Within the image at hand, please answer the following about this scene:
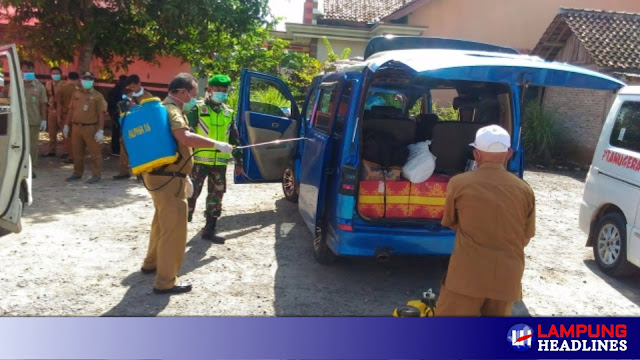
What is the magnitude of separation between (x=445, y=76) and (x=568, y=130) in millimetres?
12246

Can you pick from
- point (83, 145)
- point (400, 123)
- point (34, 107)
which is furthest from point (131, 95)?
point (400, 123)

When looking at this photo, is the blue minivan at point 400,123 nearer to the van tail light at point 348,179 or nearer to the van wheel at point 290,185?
the van tail light at point 348,179

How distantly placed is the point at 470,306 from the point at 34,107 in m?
8.47

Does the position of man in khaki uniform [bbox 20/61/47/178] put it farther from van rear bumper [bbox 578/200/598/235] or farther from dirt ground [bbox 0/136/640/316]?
van rear bumper [bbox 578/200/598/235]

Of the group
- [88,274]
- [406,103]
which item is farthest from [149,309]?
[406,103]

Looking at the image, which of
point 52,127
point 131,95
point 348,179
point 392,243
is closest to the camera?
point 348,179

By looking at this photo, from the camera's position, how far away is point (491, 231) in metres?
2.78

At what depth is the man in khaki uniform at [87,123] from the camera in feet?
26.9

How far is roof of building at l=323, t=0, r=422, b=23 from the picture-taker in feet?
62.3

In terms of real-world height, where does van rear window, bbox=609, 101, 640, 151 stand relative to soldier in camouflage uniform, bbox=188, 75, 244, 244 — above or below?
above

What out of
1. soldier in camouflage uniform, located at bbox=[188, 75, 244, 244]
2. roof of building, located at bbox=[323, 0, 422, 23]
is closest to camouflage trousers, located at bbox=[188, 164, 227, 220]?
soldier in camouflage uniform, located at bbox=[188, 75, 244, 244]

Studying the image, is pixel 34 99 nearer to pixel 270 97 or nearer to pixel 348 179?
pixel 270 97

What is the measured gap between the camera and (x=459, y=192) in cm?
284

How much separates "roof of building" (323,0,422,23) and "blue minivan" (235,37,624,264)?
13.7 meters
